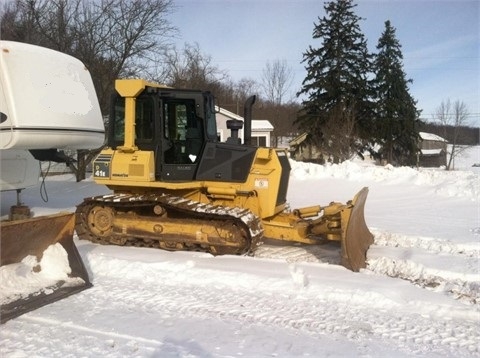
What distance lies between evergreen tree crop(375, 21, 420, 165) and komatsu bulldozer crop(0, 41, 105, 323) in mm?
29856

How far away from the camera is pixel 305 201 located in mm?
13883

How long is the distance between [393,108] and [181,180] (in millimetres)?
29468

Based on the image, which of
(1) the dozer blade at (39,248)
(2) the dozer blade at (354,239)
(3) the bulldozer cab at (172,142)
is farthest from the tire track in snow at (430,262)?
(1) the dozer blade at (39,248)

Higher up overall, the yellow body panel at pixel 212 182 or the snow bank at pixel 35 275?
the yellow body panel at pixel 212 182

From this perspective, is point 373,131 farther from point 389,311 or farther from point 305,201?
point 389,311

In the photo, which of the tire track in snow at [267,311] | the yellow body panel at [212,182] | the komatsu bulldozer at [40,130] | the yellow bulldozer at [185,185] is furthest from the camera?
the yellow body panel at [212,182]

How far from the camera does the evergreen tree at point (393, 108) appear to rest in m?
34.0

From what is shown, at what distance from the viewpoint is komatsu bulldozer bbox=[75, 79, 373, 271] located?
7281mm

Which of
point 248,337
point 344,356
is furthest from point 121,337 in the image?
point 344,356

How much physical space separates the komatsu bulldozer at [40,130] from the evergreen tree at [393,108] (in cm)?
2986

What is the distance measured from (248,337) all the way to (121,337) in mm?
1119

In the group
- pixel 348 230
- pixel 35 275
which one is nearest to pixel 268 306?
pixel 348 230

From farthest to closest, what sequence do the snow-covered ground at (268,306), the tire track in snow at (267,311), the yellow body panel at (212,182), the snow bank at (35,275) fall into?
the yellow body panel at (212,182)
the snow bank at (35,275)
the tire track in snow at (267,311)
the snow-covered ground at (268,306)

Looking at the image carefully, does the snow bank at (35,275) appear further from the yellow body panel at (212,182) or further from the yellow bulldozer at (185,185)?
the yellow body panel at (212,182)
